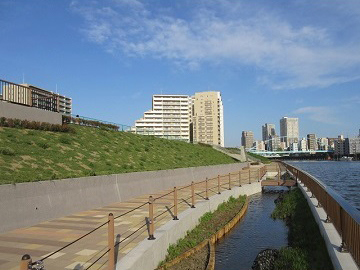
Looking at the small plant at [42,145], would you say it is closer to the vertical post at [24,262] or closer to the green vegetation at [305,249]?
the green vegetation at [305,249]

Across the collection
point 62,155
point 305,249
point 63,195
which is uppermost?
point 62,155

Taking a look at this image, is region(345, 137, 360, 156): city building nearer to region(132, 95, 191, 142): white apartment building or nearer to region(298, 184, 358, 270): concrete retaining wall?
region(132, 95, 191, 142): white apartment building

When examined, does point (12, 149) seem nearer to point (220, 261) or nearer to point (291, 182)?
point (220, 261)

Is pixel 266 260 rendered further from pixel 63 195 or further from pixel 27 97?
pixel 27 97

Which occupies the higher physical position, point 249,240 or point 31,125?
point 31,125

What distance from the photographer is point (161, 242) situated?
809 cm

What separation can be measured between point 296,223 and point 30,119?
50.1 ft

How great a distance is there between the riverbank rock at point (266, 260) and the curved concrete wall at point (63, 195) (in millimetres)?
6637

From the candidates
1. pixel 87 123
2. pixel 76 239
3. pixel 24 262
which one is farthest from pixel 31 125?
pixel 24 262

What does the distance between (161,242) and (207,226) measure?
4.62 meters

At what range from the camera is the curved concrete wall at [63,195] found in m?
9.09

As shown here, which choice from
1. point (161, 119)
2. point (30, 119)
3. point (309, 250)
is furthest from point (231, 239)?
point (161, 119)

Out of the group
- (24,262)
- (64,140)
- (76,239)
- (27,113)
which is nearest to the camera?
(24,262)

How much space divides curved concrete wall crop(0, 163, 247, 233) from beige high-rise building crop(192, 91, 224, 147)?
495 ft
